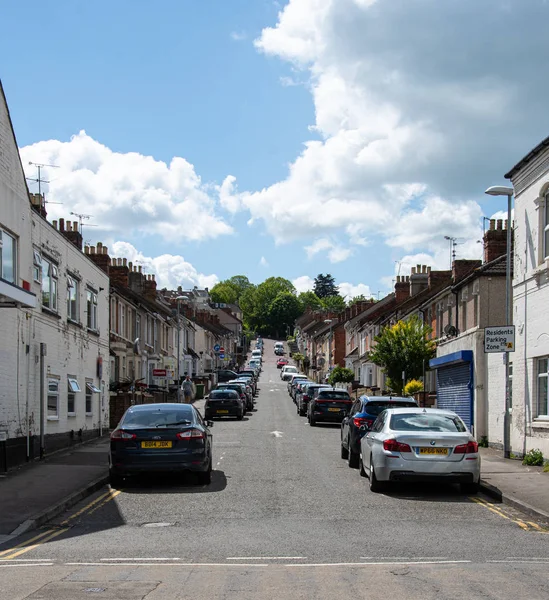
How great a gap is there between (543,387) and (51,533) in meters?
12.1

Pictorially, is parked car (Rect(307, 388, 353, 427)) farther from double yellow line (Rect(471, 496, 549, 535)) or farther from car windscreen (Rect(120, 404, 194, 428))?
double yellow line (Rect(471, 496, 549, 535))

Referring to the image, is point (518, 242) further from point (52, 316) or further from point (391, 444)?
point (52, 316)

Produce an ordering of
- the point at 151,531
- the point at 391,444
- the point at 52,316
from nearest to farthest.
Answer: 1. the point at 151,531
2. the point at 391,444
3. the point at 52,316

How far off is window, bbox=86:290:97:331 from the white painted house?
1472 centimetres

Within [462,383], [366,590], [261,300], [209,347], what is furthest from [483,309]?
[261,300]

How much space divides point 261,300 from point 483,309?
17111cm

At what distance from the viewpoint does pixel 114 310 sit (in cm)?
3666

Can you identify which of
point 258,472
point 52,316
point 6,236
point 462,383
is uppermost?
point 6,236

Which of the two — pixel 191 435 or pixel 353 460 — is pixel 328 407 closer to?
pixel 353 460

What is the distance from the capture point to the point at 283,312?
191 metres

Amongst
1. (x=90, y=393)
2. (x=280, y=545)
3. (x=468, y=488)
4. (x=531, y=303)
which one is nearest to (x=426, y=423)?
(x=468, y=488)

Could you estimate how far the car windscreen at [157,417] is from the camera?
51.2 ft

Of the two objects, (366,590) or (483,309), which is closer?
(366,590)

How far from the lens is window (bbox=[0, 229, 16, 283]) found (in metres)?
18.3
